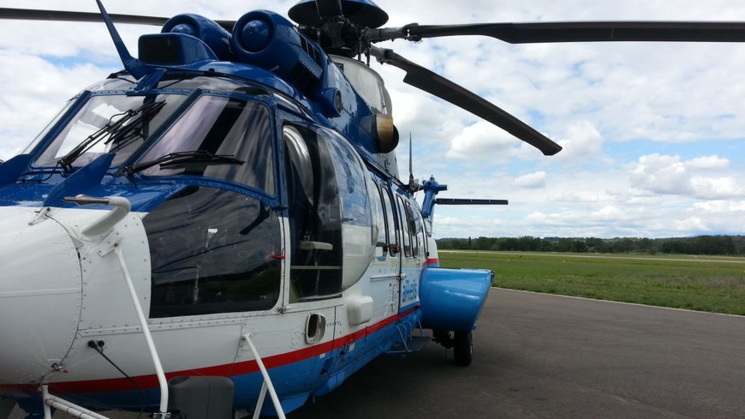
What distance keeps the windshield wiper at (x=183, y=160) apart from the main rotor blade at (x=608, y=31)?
4115 millimetres

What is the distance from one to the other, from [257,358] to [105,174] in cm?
133

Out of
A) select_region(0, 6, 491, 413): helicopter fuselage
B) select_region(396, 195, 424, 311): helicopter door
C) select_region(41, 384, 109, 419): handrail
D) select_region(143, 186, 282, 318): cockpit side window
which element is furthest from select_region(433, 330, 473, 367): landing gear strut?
select_region(41, 384, 109, 419): handrail

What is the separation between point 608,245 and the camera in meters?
146

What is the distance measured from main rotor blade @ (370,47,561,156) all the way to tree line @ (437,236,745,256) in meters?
127

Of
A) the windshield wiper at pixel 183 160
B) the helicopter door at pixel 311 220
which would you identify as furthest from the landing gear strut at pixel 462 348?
the windshield wiper at pixel 183 160

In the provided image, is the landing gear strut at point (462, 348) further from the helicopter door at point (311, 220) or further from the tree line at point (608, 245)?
the tree line at point (608, 245)

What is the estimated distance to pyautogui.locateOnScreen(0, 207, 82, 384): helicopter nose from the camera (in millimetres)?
2279

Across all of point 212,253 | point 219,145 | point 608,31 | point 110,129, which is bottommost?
point 212,253

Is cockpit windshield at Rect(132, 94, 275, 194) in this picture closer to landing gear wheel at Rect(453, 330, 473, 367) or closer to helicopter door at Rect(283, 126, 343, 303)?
helicopter door at Rect(283, 126, 343, 303)

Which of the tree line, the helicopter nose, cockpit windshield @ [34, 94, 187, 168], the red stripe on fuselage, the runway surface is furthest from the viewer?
the tree line

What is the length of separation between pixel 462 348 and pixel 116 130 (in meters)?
6.25

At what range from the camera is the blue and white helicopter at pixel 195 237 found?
243 centimetres

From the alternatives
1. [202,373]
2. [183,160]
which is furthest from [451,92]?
[202,373]

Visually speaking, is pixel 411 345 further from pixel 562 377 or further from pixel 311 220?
pixel 311 220
